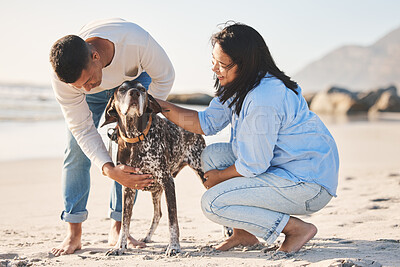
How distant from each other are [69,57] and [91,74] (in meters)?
0.25

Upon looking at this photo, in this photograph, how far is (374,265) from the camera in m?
3.14

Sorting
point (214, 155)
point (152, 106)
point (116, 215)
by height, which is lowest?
point (116, 215)

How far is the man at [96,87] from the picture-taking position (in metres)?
3.66

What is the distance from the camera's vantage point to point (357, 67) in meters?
143

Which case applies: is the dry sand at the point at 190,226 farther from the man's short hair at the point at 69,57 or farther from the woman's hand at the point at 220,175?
the man's short hair at the point at 69,57

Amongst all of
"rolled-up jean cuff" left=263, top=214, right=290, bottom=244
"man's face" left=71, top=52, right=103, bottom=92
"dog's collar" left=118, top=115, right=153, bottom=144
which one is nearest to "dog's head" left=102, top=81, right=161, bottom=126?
"dog's collar" left=118, top=115, right=153, bottom=144

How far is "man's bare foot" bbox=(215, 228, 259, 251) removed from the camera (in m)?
4.02

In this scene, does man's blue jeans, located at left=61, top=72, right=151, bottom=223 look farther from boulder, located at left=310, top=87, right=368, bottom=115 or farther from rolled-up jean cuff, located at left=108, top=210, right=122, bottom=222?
boulder, located at left=310, top=87, right=368, bottom=115

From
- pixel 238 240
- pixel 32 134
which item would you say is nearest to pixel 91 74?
pixel 238 240

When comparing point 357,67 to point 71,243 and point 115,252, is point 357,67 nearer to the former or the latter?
point 71,243

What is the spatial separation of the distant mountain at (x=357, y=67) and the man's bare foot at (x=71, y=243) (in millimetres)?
110210

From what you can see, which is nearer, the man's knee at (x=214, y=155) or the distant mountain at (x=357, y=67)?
the man's knee at (x=214, y=155)

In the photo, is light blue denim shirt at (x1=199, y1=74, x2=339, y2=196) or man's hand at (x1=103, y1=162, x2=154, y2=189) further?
man's hand at (x1=103, y1=162, x2=154, y2=189)

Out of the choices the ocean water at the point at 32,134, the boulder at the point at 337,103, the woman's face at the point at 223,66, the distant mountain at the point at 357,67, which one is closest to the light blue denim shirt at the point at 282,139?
the woman's face at the point at 223,66
